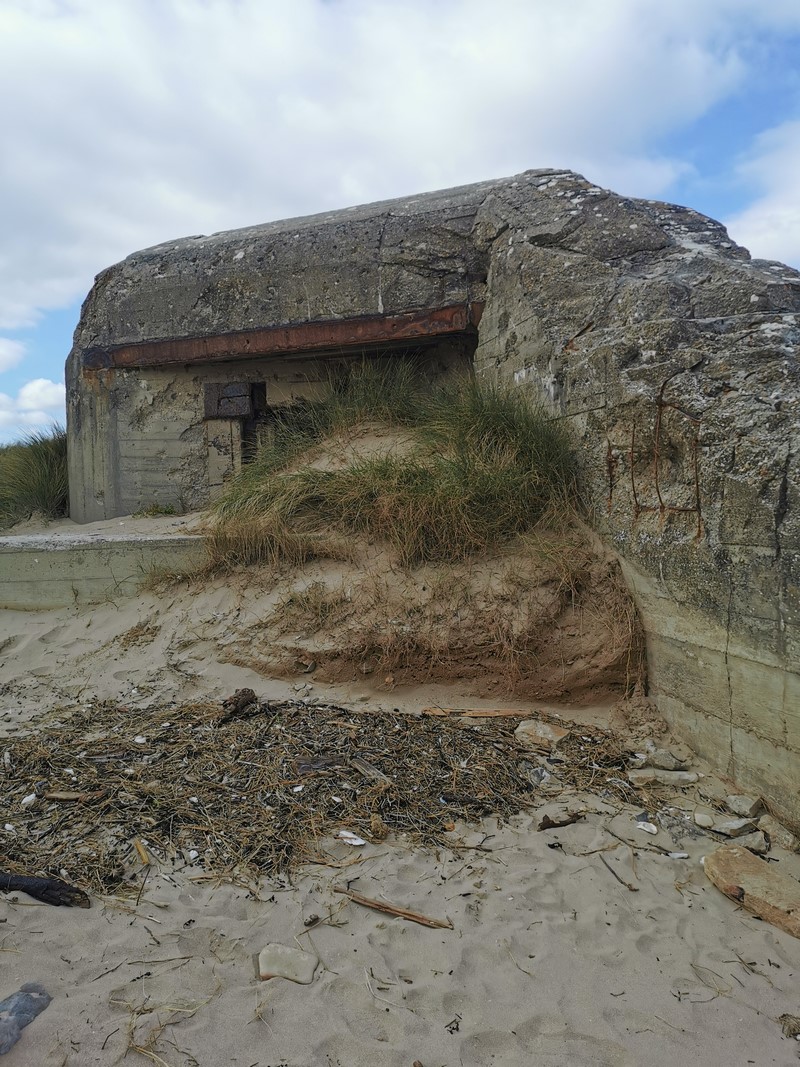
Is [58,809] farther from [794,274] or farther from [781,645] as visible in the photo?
[794,274]

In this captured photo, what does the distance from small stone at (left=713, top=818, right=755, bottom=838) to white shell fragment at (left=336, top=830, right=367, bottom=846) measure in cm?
135

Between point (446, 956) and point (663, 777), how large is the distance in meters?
1.38

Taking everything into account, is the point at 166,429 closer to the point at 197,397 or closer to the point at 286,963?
the point at 197,397

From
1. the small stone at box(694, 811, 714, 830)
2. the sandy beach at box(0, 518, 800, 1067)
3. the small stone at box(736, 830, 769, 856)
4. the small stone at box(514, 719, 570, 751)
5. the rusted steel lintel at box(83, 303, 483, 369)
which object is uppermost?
the rusted steel lintel at box(83, 303, 483, 369)

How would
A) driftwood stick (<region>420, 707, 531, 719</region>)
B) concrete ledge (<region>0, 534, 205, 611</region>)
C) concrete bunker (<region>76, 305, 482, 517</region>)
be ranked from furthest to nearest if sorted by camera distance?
1. concrete bunker (<region>76, 305, 482, 517</region>)
2. concrete ledge (<region>0, 534, 205, 611</region>)
3. driftwood stick (<region>420, 707, 531, 719</region>)

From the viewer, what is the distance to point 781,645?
2832 mm

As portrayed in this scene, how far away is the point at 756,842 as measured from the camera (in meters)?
2.80

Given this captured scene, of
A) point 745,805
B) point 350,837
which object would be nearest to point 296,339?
point 350,837

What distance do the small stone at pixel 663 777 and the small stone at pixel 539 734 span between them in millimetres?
372

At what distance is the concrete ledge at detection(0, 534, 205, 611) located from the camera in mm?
4984

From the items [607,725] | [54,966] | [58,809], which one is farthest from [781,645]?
[58,809]

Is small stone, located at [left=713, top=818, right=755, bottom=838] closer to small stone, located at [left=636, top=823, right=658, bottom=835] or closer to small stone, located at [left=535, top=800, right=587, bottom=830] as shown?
small stone, located at [left=636, top=823, right=658, bottom=835]

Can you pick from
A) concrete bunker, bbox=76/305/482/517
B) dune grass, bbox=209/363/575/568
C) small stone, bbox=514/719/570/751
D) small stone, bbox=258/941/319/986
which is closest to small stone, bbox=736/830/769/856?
small stone, bbox=514/719/570/751

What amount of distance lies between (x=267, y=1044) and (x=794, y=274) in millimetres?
4244
